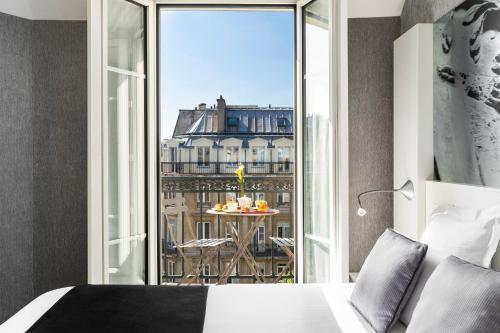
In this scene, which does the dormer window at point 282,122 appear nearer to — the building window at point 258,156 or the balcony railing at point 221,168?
the building window at point 258,156

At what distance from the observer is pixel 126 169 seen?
11.0 ft

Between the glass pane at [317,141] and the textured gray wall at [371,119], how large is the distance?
297 mm

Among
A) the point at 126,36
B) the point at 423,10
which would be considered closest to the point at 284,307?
the point at 423,10

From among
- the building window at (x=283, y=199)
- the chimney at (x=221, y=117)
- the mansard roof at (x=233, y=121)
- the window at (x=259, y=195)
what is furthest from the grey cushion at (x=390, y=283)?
the chimney at (x=221, y=117)

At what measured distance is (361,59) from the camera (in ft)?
11.2

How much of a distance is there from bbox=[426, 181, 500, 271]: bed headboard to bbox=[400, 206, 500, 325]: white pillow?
53 millimetres

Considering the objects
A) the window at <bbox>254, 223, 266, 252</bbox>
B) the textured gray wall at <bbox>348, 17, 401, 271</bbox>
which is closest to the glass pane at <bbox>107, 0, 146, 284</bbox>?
the textured gray wall at <bbox>348, 17, 401, 271</bbox>

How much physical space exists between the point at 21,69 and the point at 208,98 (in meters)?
3.22

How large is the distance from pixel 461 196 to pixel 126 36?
247 cm

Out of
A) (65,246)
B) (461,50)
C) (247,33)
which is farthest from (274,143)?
(461,50)

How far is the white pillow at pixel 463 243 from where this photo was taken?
1772 mm

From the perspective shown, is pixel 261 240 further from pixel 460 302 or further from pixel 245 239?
pixel 460 302

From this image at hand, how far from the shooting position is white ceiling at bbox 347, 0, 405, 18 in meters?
3.31

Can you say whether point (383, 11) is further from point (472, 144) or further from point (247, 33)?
point (247, 33)
